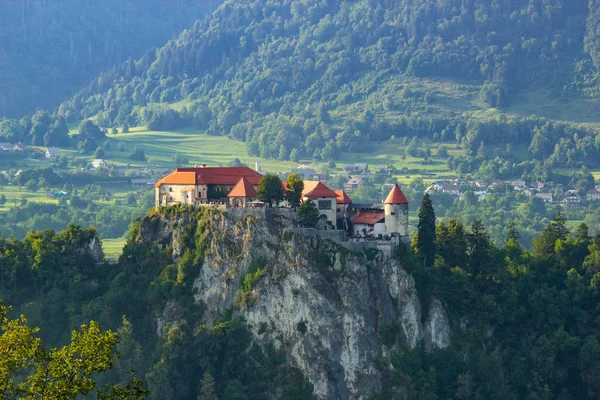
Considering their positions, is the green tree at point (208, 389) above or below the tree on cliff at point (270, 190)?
below

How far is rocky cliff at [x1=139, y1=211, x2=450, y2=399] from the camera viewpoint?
97625 millimetres

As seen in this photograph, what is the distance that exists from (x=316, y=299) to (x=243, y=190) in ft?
31.4

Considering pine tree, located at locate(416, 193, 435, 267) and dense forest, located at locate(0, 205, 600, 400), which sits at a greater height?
pine tree, located at locate(416, 193, 435, 267)

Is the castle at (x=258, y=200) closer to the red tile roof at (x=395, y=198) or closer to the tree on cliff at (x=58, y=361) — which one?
the red tile roof at (x=395, y=198)

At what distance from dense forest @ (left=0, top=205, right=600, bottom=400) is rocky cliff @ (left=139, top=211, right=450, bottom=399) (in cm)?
68

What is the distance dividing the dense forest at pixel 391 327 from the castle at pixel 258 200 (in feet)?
5.66

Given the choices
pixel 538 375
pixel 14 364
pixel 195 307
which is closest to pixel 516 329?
Result: pixel 538 375

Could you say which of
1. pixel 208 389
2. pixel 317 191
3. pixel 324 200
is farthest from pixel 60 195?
pixel 208 389

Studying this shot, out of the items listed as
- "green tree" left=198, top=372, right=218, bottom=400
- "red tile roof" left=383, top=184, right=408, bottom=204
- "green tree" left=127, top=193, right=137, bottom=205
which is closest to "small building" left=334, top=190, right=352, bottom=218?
"red tile roof" left=383, top=184, right=408, bottom=204

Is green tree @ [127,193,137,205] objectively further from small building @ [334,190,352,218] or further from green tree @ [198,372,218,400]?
green tree @ [198,372,218,400]

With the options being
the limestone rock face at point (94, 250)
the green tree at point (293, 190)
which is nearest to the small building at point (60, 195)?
the limestone rock face at point (94, 250)

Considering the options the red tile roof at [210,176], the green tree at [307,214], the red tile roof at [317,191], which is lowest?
the green tree at [307,214]

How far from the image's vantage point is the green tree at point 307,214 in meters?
99.1

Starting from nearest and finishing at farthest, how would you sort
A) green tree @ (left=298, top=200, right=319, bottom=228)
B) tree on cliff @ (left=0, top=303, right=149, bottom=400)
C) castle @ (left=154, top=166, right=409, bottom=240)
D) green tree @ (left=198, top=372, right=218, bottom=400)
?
tree on cliff @ (left=0, top=303, right=149, bottom=400) → green tree @ (left=198, top=372, right=218, bottom=400) → green tree @ (left=298, top=200, right=319, bottom=228) → castle @ (left=154, top=166, right=409, bottom=240)
